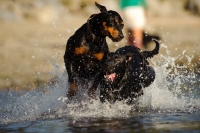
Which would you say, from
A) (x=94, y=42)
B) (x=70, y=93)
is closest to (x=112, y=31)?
(x=94, y=42)

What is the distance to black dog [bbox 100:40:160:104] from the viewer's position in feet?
26.8

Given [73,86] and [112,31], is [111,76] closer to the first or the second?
[112,31]

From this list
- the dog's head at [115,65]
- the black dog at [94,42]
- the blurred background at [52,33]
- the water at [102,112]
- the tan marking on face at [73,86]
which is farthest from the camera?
the blurred background at [52,33]

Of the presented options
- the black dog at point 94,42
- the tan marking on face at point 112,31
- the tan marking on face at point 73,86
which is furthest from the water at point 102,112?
the tan marking on face at point 112,31

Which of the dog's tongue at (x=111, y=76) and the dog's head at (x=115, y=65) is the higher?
the dog's head at (x=115, y=65)

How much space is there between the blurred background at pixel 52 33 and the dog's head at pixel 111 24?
1489 millimetres

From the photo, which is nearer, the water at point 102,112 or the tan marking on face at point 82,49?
the water at point 102,112

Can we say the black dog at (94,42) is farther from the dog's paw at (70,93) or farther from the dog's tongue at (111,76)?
the dog's paw at (70,93)

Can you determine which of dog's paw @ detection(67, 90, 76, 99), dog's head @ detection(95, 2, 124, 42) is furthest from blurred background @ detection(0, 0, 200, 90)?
dog's head @ detection(95, 2, 124, 42)

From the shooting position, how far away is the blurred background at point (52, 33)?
12.5 meters

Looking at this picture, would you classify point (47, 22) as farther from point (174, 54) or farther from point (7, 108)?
point (7, 108)

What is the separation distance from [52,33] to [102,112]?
10842 mm

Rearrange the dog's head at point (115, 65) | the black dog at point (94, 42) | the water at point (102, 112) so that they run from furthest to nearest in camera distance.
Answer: the black dog at point (94, 42) < the dog's head at point (115, 65) < the water at point (102, 112)

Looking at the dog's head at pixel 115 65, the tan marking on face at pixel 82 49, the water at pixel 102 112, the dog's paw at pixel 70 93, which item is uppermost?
the tan marking on face at pixel 82 49
